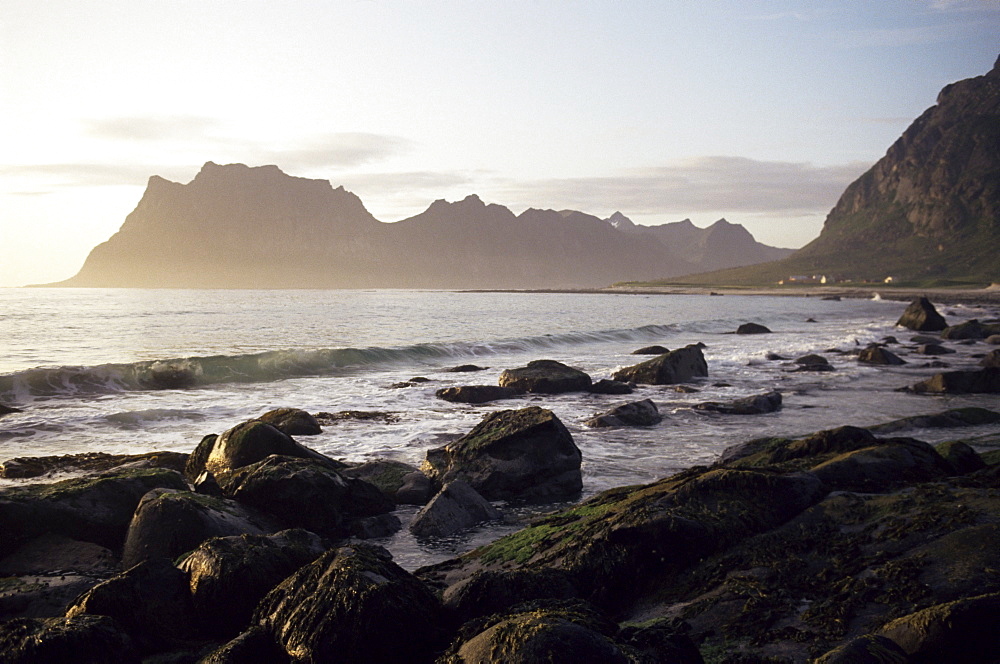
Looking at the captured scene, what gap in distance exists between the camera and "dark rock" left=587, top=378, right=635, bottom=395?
21.8 metres

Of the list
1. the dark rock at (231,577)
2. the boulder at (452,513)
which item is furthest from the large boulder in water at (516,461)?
the dark rock at (231,577)

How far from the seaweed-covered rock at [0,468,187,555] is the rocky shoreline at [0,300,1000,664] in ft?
0.07

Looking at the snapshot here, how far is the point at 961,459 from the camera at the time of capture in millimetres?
7633

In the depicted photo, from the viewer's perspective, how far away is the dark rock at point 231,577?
5.96 meters

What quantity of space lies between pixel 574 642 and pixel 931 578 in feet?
8.86

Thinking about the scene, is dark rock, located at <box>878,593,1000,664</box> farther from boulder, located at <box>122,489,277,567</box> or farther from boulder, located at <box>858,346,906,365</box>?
boulder, located at <box>858,346,906,365</box>

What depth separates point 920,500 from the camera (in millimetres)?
6125

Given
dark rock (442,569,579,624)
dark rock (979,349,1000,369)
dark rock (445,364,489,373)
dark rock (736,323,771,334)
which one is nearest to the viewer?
dark rock (442,569,579,624)

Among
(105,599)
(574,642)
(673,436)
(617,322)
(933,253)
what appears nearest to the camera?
(574,642)

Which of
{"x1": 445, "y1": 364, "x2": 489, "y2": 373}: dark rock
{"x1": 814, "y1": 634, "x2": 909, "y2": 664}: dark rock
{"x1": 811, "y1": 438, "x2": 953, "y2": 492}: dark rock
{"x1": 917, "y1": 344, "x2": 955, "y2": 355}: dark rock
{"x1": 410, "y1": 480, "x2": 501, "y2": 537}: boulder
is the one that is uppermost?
{"x1": 811, "y1": 438, "x2": 953, "y2": 492}: dark rock

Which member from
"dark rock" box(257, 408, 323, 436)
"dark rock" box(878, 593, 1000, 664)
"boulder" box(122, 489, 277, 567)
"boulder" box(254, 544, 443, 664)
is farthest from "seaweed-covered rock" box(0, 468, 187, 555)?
"dark rock" box(878, 593, 1000, 664)

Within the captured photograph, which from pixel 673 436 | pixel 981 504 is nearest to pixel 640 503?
pixel 981 504

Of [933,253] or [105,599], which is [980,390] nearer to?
[105,599]

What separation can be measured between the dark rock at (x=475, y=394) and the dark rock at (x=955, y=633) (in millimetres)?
16724
